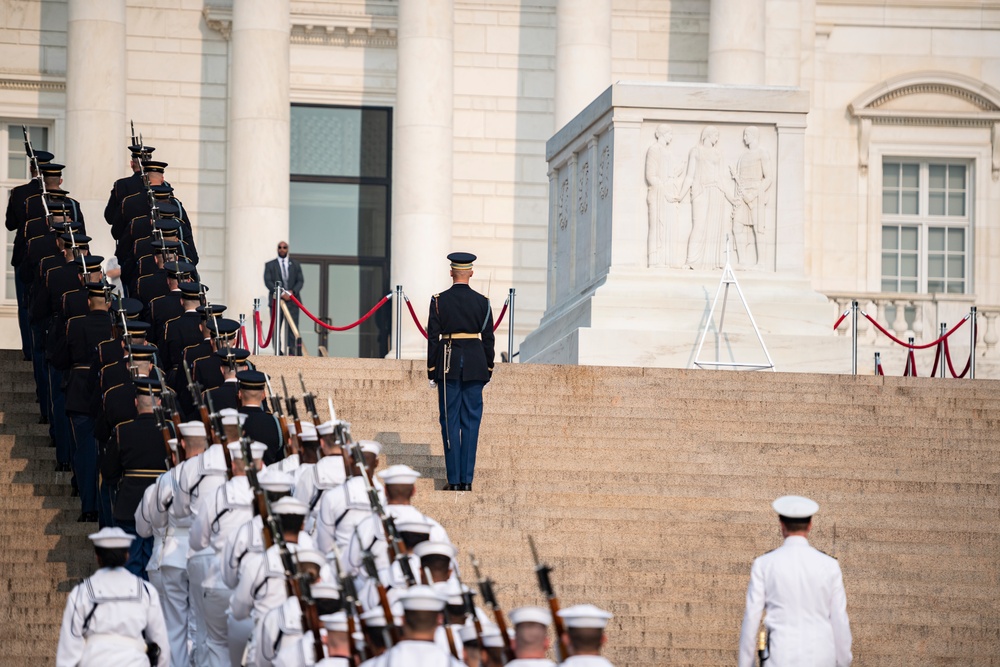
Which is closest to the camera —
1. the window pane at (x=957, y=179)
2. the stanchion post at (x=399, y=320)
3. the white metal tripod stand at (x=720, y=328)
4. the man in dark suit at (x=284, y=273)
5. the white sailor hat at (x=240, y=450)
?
the white sailor hat at (x=240, y=450)

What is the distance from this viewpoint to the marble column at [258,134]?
2739 centimetres

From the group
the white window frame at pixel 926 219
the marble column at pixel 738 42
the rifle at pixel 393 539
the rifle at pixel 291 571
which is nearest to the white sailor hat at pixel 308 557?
the rifle at pixel 291 571

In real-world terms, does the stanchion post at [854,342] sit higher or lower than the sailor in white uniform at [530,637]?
higher

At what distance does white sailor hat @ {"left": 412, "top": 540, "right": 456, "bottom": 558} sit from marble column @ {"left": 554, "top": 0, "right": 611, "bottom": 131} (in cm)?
1901

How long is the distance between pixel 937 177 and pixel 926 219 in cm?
69

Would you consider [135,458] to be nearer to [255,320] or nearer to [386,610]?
[386,610]

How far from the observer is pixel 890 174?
30391 mm

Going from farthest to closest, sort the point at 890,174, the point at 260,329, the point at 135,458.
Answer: the point at 890,174 < the point at 260,329 < the point at 135,458

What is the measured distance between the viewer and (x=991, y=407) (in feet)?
57.5

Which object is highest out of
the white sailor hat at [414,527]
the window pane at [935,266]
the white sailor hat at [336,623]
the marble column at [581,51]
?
the marble column at [581,51]

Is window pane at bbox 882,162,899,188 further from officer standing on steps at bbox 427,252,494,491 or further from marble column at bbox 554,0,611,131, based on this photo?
officer standing on steps at bbox 427,252,494,491

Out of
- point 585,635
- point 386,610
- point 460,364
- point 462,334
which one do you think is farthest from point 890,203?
point 585,635

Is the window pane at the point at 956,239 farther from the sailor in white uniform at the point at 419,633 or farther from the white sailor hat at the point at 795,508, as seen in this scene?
the sailor in white uniform at the point at 419,633

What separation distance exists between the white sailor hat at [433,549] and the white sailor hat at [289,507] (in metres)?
1.07
